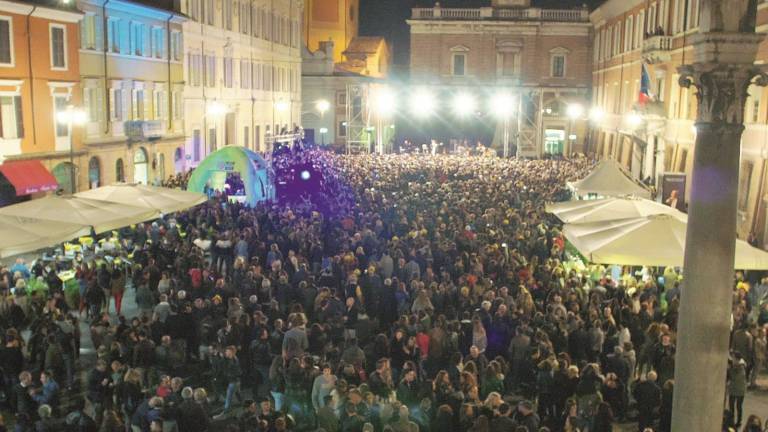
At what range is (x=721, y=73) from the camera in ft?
26.7

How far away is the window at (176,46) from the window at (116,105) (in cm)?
619

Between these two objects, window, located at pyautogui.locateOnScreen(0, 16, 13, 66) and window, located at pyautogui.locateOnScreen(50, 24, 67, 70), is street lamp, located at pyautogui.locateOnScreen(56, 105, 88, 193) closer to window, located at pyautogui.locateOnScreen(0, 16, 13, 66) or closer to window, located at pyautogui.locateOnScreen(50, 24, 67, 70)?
window, located at pyautogui.locateOnScreen(50, 24, 67, 70)

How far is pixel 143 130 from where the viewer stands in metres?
37.4

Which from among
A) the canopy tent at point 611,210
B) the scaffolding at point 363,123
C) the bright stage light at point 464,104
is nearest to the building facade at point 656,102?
the canopy tent at point 611,210

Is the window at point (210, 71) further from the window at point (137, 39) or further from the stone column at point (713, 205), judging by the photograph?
the stone column at point (713, 205)

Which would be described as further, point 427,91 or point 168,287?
point 427,91

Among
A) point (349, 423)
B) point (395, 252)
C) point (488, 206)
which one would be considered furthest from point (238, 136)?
point (349, 423)

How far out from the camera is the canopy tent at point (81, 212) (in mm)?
18422

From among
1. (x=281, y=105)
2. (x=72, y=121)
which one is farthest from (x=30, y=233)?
(x=281, y=105)

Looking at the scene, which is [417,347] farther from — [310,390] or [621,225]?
[621,225]

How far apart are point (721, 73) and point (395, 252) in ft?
36.8

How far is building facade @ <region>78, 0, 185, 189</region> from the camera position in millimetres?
33500

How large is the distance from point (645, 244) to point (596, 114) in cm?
4258

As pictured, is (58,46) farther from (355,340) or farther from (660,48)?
(660,48)
